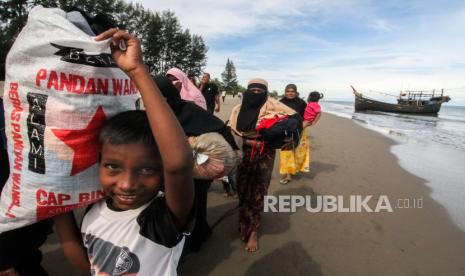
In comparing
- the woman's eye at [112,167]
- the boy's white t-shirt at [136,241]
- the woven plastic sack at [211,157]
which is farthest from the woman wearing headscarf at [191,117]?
the woman's eye at [112,167]

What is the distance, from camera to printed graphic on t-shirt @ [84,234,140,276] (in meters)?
1.03

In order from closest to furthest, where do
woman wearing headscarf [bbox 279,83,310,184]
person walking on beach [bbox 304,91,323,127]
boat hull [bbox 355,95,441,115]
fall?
woman wearing headscarf [bbox 279,83,310,184] → person walking on beach [bbox 304,91,323,127] → boat hull [bbox 355,95,441,115]

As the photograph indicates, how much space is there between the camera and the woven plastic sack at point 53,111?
85 centimetres

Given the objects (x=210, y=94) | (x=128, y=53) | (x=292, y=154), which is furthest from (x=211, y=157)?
(x=210, y=94)

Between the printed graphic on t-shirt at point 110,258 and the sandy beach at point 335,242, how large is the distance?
1563mm

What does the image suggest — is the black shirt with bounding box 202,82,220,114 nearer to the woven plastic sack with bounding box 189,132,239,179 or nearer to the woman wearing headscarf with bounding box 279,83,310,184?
the woman wearing headscarf with bounding box 279,83,310,184

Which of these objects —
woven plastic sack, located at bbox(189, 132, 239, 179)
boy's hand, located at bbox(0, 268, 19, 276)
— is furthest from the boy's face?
boy's hand, located at bbox(0, 268, 19, 276)

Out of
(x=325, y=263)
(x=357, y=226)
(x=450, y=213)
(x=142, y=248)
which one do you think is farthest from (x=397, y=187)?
(x=142, y=248)

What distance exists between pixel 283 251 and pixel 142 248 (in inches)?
88.3

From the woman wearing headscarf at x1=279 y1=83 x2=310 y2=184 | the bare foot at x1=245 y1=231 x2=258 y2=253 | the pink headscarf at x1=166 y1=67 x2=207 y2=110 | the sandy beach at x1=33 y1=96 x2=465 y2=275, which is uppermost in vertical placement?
the pink headscarf at x1=166 y1=67 x2=207 y2=110

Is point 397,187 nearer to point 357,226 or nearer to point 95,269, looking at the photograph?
point 357,226

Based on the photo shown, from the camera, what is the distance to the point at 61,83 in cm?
87

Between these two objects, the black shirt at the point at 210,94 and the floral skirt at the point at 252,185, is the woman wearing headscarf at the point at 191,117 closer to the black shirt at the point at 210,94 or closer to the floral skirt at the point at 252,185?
the floral skirt at the point at 252,185

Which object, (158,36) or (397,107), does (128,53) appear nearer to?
(397,107)
